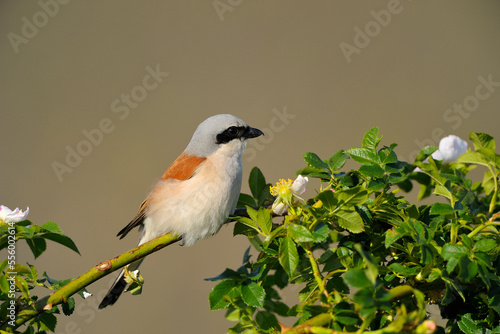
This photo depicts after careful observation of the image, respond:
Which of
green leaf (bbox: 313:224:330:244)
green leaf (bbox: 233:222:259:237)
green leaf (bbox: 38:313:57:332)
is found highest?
green leaf (bbox: 38:313:57:332)

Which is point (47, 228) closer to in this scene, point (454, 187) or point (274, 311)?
point (274, 311)

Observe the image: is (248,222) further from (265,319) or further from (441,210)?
(441,210)

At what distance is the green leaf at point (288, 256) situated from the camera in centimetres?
67

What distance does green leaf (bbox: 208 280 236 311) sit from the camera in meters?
0.75

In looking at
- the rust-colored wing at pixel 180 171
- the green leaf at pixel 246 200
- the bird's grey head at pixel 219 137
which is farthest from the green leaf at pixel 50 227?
the bird's grey head at pixel 219 137

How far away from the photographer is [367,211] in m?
0.79

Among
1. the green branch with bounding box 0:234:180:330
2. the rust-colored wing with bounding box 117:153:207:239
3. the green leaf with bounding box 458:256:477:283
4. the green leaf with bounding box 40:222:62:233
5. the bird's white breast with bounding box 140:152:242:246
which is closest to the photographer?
the green leaf with bounding box 458:256:477:283

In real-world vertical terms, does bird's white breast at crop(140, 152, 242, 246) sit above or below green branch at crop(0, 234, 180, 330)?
below

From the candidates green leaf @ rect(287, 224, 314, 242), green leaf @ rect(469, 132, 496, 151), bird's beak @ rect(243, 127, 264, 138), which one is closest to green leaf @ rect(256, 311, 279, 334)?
green leaf @ rect(287, 224, 314, 242)

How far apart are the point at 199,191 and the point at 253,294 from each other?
1.00 meters

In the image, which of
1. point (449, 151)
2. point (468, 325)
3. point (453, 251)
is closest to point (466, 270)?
point (453, 251)

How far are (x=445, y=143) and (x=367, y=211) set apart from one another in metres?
0.33

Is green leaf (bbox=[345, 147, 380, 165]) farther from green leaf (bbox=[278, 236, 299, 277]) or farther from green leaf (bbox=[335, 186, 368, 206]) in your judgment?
green leaf (bbox=[278, 236, 299, 277])

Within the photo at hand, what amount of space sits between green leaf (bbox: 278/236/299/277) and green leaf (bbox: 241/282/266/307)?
0.08m
